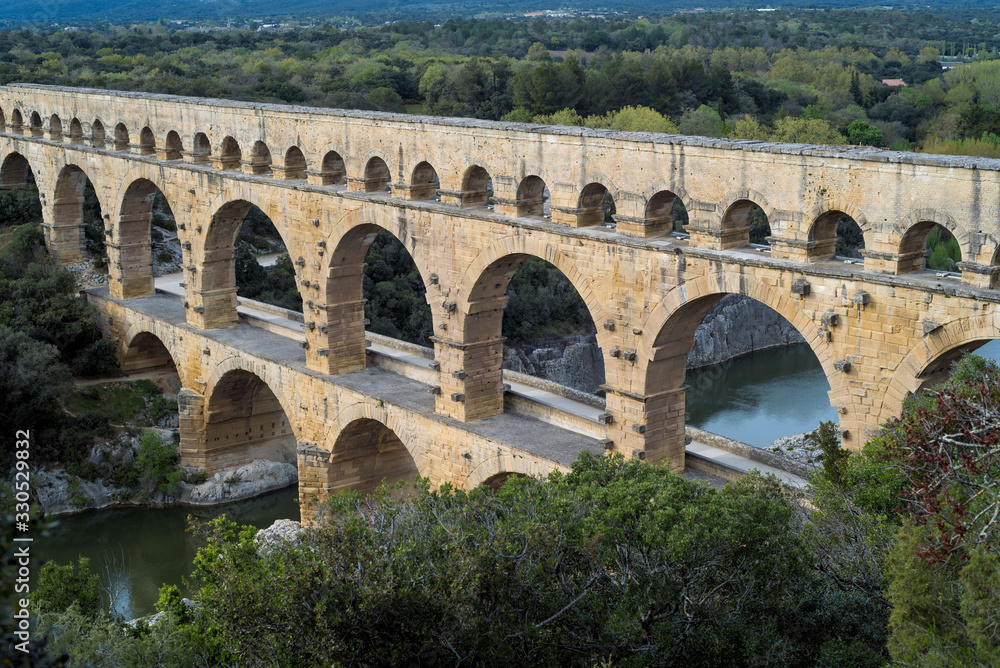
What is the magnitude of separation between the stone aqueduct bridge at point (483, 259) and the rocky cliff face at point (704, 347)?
11.9m

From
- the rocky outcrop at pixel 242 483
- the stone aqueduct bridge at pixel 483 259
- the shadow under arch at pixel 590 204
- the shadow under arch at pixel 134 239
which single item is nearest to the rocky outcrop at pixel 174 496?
the rocky outcrop at pixel 242 483

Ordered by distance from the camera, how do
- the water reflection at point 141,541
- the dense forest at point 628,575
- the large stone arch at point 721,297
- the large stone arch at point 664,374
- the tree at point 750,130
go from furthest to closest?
the tree at point 750,130 → the water reflection at point 141,541 → the large stone arch at point 664,374 → the large stone arch at point 721,297 → the dense forest at point 628,575

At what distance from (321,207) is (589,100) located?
30.9 m

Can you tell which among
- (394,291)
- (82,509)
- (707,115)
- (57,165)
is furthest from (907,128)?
(82,509)

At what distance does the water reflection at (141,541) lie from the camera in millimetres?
23000

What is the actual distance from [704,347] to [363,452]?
20370 mm

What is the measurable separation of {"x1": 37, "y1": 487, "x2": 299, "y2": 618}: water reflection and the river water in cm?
2

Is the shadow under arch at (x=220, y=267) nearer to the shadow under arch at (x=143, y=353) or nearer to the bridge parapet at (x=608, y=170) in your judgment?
the bridge parapet at (x=608, y=170)

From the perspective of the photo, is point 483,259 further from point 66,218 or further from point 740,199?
point 66,218

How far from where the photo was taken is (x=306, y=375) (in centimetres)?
2234

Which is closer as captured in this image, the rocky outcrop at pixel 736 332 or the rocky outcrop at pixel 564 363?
the rocky outcrop at pixel 564 363

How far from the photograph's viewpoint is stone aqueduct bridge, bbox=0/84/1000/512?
13.4 metres

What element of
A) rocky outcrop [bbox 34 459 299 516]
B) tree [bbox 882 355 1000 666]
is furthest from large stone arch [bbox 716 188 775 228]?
rocky outcrop [bbox 34 459 299 516]

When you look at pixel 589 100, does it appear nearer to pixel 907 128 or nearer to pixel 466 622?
pixel 907 128
